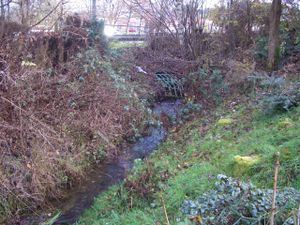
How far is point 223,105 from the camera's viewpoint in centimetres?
1020

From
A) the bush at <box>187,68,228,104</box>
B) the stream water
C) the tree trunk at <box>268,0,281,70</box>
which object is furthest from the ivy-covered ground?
the tree trunk at <box>268,0,281,70</box>

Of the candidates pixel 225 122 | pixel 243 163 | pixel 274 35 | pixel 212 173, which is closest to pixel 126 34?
pixel 274 35

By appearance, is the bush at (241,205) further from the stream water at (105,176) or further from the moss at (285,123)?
the stream water at (105,176)

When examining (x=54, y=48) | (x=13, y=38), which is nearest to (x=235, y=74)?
(x=54, y=48)

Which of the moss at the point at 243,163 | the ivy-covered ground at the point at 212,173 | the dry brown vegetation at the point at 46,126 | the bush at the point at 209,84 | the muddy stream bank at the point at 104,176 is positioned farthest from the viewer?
the bush at the point at 209,84

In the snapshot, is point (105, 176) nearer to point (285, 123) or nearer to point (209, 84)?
point (285, 123)

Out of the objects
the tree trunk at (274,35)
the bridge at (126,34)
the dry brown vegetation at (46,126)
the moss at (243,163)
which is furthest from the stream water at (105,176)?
the bridge at (126,34)

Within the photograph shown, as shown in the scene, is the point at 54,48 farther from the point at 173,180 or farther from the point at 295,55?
the point at 295,55

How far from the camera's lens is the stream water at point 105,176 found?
600 cm

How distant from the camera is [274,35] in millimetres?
10906

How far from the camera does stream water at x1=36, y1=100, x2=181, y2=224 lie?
6.00 metres

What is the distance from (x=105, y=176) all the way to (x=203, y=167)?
228cm

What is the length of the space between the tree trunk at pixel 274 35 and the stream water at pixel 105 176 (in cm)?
420

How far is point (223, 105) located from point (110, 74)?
3.49 metres
